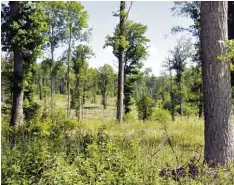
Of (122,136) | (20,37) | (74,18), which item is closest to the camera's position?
(122,136)

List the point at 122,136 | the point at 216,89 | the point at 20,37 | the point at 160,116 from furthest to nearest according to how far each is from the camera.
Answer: the point at 160,116
the point at 20,37
the point at 122,136
the point at 216,89

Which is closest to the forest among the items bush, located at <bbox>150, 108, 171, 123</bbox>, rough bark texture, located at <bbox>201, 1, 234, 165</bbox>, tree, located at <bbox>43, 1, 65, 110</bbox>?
rough bark texture, located at <bbox>201, 1, 234, 165</bbox>

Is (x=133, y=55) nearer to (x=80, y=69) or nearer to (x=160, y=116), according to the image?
(x=80, y=69)

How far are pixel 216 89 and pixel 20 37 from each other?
9830mm

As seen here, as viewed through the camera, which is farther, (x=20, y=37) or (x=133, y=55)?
(x=133, y=55)

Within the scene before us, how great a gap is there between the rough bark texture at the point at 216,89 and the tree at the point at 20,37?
366 inches

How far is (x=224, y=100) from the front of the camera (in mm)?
5902

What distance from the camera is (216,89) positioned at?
589cm

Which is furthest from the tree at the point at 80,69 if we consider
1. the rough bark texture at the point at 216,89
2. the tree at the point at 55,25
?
the rough bark texture at the point at 216,89

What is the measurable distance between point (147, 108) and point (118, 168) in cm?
2537

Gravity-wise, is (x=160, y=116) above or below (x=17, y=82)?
below

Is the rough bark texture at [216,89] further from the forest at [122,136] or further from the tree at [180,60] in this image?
the tree at [180,60]

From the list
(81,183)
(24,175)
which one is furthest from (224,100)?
(24,175)

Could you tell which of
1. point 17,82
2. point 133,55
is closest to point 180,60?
point 133,55
